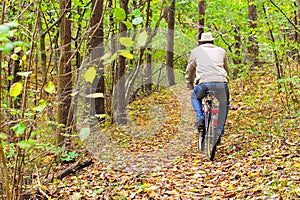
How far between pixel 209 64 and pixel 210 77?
0.78 ft

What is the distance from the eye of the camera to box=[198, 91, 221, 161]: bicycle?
6.94 metres

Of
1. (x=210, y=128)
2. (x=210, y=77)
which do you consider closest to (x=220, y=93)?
(x=210, y=77)

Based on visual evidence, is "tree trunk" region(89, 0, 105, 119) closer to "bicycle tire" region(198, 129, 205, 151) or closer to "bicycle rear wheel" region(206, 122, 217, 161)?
"bicycle tire" region(198, 129, 205, 151)

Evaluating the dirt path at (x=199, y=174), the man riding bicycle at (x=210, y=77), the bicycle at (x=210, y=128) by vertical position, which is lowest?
the dirt path at (x=199, y=174)

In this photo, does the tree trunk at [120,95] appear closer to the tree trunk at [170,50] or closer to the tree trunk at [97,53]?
the tree trunk at [97,53]

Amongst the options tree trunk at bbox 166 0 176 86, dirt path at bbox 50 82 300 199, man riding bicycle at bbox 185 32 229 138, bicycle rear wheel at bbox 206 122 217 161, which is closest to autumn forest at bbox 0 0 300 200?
dirt path at bbox 50 82 300 199

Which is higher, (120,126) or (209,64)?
(209,64)

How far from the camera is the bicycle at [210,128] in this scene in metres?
6.94

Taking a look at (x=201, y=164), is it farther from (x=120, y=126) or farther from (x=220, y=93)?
(x=120, y=126)

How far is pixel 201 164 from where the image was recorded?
6.95 meters

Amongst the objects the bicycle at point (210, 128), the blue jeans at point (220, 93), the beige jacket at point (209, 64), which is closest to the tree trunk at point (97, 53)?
the beige jacket at point (209, 64)

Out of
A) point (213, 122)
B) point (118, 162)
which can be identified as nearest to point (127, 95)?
point (118, 162)

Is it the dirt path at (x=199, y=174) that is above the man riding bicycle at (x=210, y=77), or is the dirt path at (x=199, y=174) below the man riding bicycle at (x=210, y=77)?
below

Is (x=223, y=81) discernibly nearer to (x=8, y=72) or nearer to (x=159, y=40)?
(x=8, y=72)
